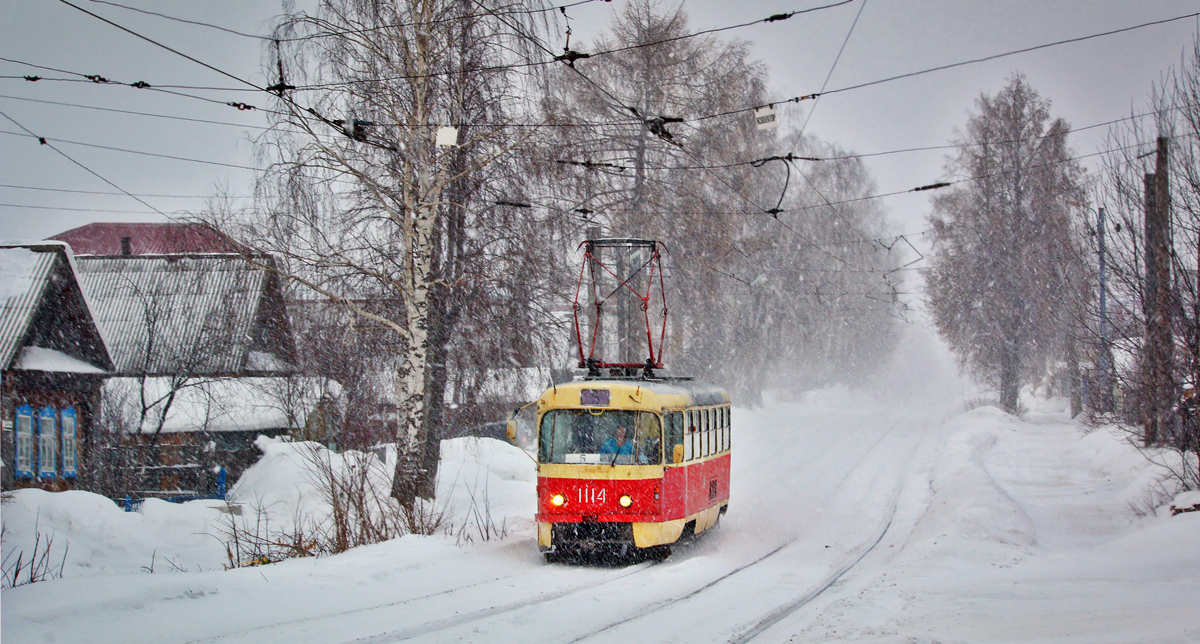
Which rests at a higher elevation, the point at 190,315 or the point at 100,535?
the point at 190,315

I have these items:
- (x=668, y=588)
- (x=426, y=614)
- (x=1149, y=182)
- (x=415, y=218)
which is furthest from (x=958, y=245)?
(x=426, y=614)

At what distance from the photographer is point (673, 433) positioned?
40.5ft

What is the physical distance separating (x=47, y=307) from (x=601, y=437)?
18550 millimetres

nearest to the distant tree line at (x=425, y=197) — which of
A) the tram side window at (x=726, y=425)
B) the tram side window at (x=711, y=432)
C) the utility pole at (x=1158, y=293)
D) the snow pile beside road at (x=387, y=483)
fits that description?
the snow pile beside road at (x=387, y=483)

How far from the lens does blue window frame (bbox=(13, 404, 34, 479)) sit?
2358 centimetres

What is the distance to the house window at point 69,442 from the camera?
2478 centimetres

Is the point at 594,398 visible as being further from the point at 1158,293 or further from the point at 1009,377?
the point at 1009,377

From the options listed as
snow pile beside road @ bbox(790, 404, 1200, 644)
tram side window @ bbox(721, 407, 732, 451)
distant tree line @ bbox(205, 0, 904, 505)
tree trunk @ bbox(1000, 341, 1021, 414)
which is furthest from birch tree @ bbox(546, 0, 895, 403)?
tree trunk @ bbox(1000, 341, 1021, 414)

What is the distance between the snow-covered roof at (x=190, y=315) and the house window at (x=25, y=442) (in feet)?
9.26

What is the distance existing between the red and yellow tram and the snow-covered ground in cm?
48

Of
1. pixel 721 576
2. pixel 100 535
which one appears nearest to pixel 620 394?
pixel 721 576

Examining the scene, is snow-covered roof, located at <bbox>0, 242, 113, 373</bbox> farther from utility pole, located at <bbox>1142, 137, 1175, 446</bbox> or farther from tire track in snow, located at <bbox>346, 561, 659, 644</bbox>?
utility pole, located at <bbox>1142, 137, 1175, 446</bbox>

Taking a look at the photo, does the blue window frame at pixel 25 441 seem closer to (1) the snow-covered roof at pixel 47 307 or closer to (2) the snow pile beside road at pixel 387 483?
(1) the snow-covered roof at pixel 47 307

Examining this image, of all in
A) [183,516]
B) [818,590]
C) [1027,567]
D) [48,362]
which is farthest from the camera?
[48,362]
